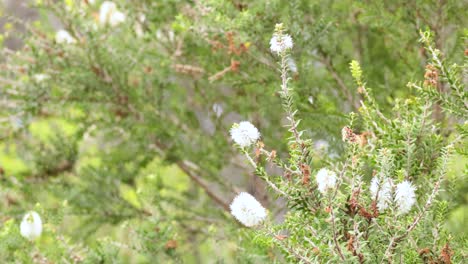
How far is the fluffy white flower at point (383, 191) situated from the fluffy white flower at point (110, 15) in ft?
9.27

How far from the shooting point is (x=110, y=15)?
394 centimetres

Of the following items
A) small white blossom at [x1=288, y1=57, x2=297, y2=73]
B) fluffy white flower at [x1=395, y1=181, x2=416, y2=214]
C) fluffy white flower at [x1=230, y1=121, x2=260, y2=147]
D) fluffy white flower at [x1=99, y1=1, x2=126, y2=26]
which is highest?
fluffy white flower at [x1=99, y1=1, x2=126, y2=26]

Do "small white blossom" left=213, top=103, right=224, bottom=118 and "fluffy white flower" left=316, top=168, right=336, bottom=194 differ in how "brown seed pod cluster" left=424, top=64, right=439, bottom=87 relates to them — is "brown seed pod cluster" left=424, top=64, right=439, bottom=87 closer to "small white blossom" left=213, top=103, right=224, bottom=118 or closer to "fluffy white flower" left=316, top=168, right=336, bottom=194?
"fluffy white flower" left=316, top=168, right=336, bottom=194

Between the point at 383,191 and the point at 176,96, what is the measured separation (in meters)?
2.99

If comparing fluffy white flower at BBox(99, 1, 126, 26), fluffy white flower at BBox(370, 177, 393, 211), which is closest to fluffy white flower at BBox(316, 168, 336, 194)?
fluffy white flower at BBox(370, 177, 393, 211)

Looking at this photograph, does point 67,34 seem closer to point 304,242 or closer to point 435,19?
point 435,19

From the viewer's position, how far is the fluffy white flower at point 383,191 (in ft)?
4.32

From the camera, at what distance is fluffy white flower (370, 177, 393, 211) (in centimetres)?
132

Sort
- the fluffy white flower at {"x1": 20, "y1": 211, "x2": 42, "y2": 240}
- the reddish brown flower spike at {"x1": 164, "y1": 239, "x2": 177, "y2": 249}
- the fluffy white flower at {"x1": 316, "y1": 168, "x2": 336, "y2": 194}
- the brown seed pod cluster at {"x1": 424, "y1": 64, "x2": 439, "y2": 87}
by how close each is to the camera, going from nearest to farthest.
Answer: the fluffy white flower at {"x1": 316, "y1": 168, "x2": 336, "y2": 194} → the brown seed pod cluster at {"x1": 424, "y1": 64, "x2": 439, "y2": 87} → the fluffy white flower at {"x1": 20, "y1": 211, "x2": 42, "y2": 240} → the reddish brown flower spike at {"x1": 164, "y1": 239, "x2": 177, "y2": 249}

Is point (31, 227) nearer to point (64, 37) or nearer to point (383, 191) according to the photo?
point (383, 191)

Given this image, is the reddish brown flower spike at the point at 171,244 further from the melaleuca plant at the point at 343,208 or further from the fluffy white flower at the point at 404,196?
the fluffy white flower at the point at 404,196

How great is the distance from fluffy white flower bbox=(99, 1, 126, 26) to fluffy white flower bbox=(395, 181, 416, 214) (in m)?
2.88

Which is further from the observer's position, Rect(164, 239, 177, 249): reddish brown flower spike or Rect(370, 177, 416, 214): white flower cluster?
Rect(164, 239, 177, 249): reddish brown flower spike

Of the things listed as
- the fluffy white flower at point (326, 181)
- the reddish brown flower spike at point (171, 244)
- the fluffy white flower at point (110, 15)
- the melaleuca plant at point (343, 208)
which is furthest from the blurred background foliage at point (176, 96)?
the fluffy white flower at point (326, 181)
